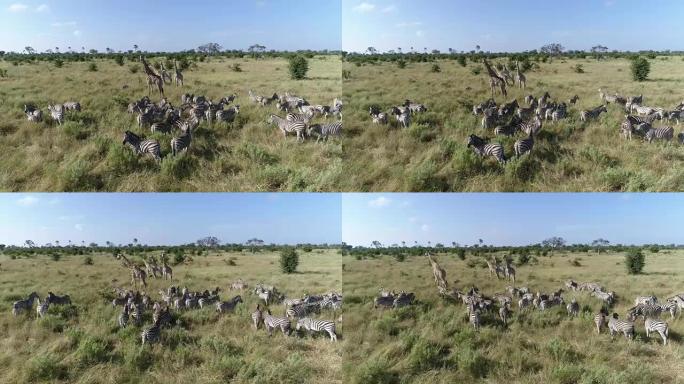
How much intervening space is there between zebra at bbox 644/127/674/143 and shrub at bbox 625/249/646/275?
3686 millimetres

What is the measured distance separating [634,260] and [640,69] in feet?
12.7

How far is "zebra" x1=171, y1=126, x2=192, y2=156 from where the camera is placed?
5786 millimetres

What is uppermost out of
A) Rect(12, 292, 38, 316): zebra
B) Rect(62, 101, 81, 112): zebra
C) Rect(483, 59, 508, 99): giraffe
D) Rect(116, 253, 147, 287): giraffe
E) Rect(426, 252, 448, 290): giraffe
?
Rect(483, 59, 508, 99): giraffe

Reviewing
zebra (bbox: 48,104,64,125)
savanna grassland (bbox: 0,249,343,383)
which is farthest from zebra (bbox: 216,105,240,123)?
savanna grassland (bbox: 0,249,343,383)

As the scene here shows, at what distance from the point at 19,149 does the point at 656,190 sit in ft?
26.7

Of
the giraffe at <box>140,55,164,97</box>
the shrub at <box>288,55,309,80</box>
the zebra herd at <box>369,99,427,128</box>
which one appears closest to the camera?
the zebra herd at <box>369,99,427,128</box>

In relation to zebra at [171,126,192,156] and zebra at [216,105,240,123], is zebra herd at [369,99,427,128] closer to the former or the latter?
zebra at [216,105,240,123]

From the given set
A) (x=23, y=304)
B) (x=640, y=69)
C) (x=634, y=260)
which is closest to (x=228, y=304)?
(x=23, y=304)

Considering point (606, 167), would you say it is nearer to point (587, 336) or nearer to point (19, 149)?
point (587, 336)

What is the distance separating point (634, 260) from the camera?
920 cm

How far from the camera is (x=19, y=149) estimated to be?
590 cm

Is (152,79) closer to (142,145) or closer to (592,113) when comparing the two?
(142,145)

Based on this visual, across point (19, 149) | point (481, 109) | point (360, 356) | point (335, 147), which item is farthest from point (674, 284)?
point (19, 149)

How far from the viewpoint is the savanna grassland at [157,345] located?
584cm
